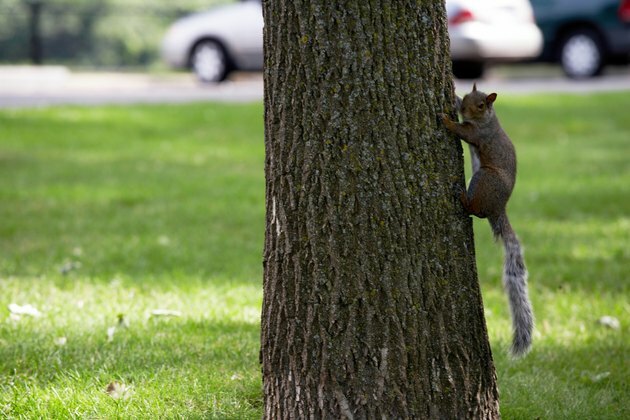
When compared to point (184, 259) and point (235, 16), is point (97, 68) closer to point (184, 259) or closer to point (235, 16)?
point (235, 16)

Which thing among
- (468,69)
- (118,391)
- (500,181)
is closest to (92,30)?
(468,69)

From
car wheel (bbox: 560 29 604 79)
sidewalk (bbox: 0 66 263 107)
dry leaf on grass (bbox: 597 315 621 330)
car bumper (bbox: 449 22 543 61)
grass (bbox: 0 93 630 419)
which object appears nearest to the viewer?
grass (bbox: 0 93 630 419)

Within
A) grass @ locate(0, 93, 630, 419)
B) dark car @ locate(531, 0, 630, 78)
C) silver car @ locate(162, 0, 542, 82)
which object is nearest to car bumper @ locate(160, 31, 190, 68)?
silver car @ locate(162, 0, 542, 82)

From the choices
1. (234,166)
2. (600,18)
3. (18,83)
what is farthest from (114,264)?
(600,18)

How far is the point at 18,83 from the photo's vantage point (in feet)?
50.9

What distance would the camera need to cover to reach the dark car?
16.7 m

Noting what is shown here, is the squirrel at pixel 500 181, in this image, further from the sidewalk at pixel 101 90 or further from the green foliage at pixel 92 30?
the green foliage at pixel 92 30

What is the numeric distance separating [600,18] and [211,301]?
1358 cm

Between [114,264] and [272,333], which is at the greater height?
[272,333]

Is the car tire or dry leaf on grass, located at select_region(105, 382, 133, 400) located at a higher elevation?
the car tire

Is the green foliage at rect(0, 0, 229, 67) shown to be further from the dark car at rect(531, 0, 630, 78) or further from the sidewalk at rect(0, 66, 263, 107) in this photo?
the dark car at rect(531, 0, 630, 78)

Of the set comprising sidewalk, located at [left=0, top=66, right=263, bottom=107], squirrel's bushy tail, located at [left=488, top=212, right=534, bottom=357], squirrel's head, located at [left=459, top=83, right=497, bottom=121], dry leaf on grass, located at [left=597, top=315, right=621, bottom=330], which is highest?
squirrel's head, located at [left=459, top=83, right=497, bottom=121]

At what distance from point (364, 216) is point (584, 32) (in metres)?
15.1

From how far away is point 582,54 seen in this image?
17250 millimetres
